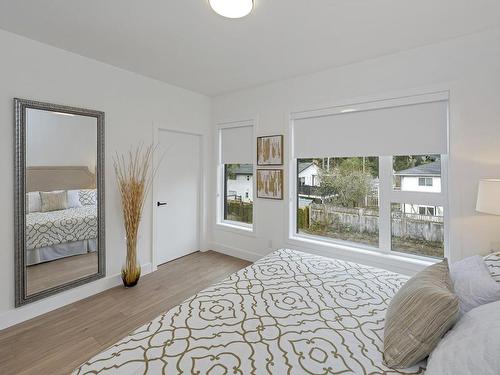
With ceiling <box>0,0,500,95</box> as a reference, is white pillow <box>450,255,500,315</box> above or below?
below

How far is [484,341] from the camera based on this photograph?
858 mm

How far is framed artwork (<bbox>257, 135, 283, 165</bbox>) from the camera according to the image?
3486 millimetres

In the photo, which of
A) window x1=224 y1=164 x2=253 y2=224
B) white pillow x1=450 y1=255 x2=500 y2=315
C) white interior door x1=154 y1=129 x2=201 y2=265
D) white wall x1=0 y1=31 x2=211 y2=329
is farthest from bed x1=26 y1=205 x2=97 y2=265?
white pillow x1=450 y1=255 x2=500 y2=315

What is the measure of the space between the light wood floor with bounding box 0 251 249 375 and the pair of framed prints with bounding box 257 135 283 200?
4.15 ft

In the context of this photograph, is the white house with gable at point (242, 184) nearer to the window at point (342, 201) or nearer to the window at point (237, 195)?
the window at point (237, 195)

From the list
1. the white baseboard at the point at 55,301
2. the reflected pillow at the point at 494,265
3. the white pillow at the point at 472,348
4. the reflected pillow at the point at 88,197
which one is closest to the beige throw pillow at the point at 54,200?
the reflected pillow at the point at 88,197

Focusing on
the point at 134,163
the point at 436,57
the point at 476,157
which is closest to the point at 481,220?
the point at 476,157

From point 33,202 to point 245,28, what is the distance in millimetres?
2536

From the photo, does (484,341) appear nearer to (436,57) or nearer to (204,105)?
(436,57)

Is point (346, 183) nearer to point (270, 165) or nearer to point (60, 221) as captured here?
point (270, 165)

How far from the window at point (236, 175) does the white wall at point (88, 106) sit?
23.1 inches

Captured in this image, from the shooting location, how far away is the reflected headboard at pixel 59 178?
239 cm

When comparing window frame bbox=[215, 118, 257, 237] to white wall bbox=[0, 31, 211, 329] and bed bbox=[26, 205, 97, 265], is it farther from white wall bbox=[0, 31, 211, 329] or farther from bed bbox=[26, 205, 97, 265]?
bed bbox=[26, 205, 97, 265]

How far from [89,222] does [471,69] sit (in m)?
4.11
